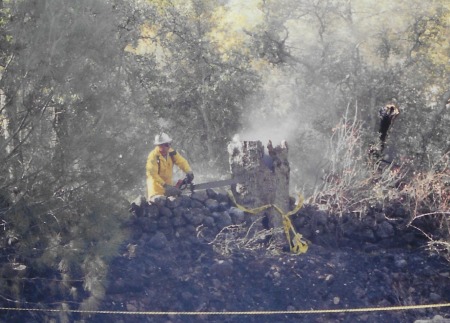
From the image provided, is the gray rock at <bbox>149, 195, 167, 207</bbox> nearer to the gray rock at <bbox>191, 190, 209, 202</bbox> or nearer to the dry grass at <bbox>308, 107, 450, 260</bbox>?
the gray rock at <bbox>191, 190, 209, 202</bbox>

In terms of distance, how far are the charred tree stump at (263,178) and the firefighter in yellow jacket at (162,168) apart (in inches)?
31.7

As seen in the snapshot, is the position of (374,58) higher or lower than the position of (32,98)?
higher

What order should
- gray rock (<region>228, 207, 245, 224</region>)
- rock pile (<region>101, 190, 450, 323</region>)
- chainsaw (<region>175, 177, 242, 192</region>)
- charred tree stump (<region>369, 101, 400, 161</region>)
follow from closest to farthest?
rock pile (<region>101, 190, 450, 323</region>) < gray rock (<region>228, 207, 245, 224</region>) < chainsaw (<region>175, 177, 242, 192</region>) < charred tree stump (<region>369, 101, 400, 161</region>)

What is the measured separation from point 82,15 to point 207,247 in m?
3.17

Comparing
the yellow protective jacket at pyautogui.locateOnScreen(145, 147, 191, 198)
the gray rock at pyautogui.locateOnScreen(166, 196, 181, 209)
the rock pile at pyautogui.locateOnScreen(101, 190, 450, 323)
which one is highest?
the yellow protective jacket at pyautogui.locateOnScreen(145, 147, 191, 198)

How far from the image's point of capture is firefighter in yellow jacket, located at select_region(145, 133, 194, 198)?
28.1 feet

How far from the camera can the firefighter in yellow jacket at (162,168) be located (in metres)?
8.55

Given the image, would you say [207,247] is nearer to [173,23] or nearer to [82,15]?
[82,15]

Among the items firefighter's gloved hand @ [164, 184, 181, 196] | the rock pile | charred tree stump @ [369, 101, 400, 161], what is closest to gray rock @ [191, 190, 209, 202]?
the rock pile

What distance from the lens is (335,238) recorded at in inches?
337

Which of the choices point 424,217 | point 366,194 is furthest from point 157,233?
point 424,217

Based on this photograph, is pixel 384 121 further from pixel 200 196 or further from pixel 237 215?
pixel 200 196

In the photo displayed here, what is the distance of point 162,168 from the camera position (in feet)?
29.1

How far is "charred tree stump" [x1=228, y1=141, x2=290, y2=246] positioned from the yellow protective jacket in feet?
3.36
